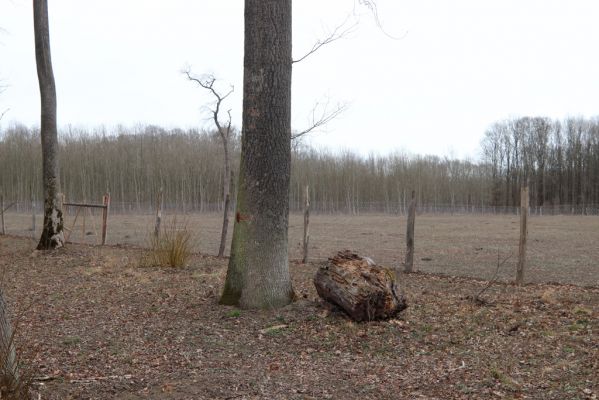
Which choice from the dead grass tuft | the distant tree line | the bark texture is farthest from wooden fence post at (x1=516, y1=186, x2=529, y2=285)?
the distant tree line

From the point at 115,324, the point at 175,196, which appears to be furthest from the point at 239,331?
the point at 175,196

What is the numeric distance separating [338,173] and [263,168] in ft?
253

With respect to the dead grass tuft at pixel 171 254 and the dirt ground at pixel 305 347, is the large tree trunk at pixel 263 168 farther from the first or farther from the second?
the dead grass tuft at pixel 171 254

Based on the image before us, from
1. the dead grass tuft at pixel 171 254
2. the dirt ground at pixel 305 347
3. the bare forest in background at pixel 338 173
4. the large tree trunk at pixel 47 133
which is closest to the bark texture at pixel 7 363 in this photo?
the dirt ground at pixel 305 347

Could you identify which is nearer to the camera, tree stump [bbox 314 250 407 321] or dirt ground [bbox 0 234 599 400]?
Answer: dirt ground [bbox 0 234 599 400]

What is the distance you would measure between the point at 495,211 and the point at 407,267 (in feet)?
253

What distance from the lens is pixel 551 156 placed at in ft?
310

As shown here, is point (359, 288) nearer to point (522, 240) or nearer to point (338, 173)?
point (522, 240)

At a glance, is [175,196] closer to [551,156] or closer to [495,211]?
[495,211]

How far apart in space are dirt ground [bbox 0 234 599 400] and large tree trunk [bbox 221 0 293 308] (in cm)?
38

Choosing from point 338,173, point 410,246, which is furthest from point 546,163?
point 410,246

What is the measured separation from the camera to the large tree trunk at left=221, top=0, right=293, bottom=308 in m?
6.18

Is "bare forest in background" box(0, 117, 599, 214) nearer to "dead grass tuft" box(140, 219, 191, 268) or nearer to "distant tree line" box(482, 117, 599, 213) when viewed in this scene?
"distant tree line" box(482, 117, 599, 213)

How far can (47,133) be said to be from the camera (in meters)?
13.0
